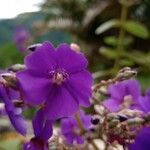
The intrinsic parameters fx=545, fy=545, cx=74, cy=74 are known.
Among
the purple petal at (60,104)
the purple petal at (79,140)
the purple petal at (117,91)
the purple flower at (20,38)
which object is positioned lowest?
the purple flower at (20,38)

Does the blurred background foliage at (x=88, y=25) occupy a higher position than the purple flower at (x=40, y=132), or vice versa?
the purple flower at (x=40, y=132)

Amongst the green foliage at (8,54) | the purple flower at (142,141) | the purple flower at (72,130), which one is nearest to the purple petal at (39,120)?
the purple flower at (142,141)

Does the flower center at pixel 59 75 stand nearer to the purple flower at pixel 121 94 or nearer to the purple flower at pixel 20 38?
the purple flower at pixel 121 94

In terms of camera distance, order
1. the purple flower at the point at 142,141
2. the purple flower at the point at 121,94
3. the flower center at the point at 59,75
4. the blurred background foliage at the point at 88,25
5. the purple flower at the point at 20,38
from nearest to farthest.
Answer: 1. the purple flower at the point at 142,141
2. the flower center at the point at 59,75
3. the purple flower at the point at 121,94
4. the purple flower at the point at 20,38
5. the blurred background foliage at the point at 88,25

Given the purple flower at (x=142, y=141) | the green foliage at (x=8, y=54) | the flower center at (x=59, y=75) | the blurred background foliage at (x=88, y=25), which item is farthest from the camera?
the green foliage at (x=8, y=54)

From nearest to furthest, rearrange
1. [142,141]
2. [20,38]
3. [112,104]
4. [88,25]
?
[142,141] → [112,104] → [20,38] → [88,25]

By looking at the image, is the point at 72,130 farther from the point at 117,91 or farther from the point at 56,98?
the point at 56,98

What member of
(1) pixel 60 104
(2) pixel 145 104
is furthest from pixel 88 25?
(1) pixel 60 104

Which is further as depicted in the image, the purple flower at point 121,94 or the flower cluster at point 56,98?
the purple flower at point 121,94
